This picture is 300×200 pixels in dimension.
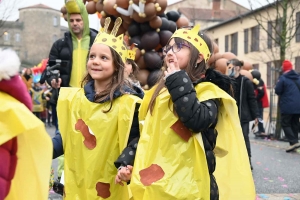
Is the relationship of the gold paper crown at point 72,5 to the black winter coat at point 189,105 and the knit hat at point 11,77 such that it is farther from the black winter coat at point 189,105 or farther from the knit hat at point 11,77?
the knit hat at point 11,77

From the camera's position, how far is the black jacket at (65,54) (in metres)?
5.11

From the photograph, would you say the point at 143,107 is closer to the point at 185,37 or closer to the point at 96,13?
the point at 185,37

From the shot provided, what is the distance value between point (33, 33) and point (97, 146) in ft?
247

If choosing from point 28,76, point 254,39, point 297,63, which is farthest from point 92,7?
point 254,39

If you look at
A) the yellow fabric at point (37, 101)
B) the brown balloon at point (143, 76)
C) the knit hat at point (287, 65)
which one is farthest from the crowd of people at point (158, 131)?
the yellow fabric at point (37, 101)

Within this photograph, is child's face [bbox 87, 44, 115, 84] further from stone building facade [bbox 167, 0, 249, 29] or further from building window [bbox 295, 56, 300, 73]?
stone building facade [bbox 167, 0, 249, 29]

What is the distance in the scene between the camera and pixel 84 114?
9.75 feet

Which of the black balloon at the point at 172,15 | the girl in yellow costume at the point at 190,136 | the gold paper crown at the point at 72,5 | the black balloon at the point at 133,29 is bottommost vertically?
the girl in yellow costume at the point at 190,136

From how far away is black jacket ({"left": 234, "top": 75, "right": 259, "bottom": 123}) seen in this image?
7371mm

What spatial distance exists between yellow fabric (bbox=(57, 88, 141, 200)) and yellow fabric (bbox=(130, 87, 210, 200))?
0.34 metres

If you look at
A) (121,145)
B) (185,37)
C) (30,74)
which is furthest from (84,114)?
(30,74)

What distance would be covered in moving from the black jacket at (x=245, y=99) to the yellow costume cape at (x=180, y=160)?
15.2ft

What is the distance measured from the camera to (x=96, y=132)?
2920 mm

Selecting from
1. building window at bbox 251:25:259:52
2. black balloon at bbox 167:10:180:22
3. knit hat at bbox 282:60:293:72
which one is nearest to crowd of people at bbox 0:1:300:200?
black balloon at bbox 167:10:180:22
